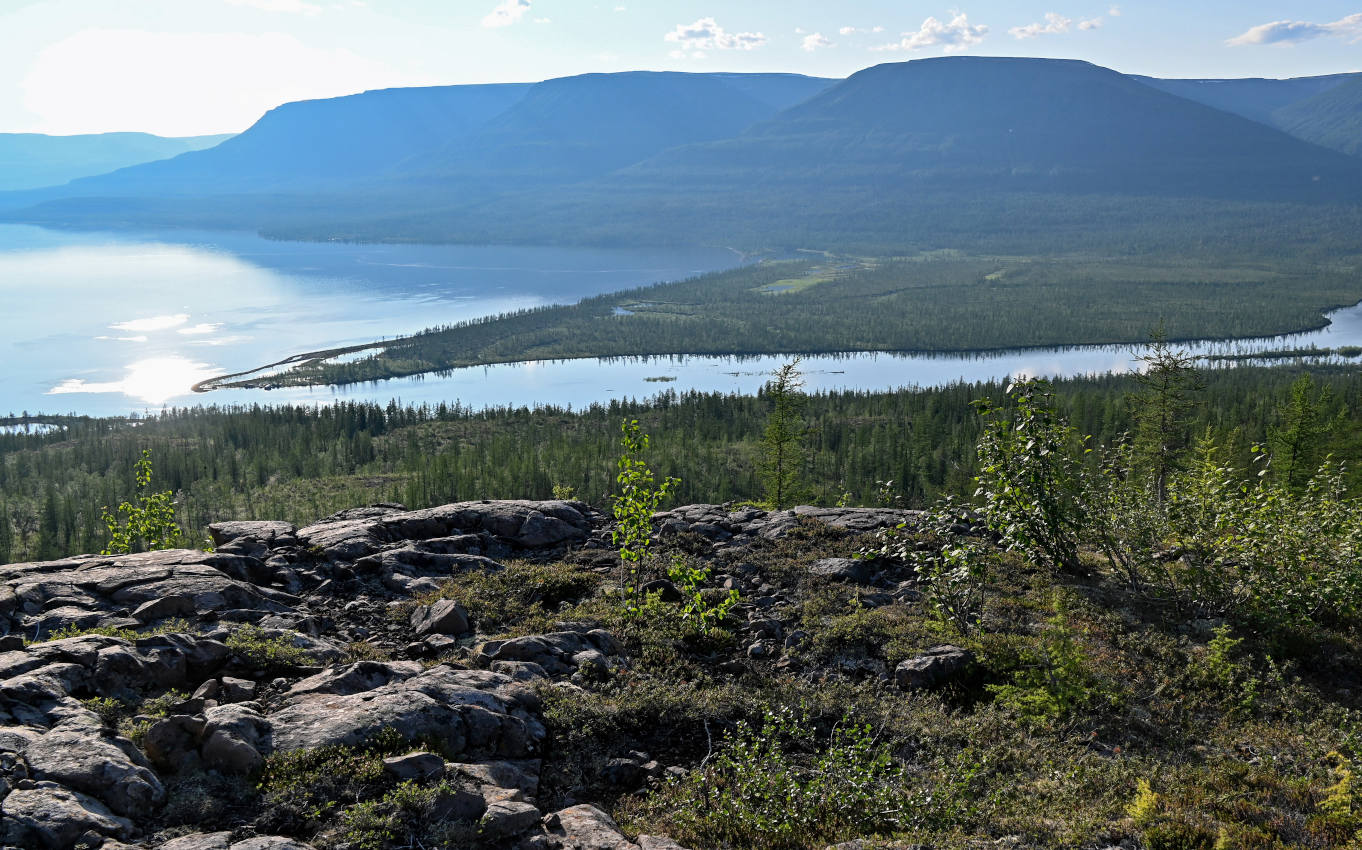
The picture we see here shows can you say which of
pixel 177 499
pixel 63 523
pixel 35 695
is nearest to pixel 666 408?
pixel 177 499

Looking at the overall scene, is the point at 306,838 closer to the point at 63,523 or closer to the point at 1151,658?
the point at 1151,658

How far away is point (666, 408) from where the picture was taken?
130 metres

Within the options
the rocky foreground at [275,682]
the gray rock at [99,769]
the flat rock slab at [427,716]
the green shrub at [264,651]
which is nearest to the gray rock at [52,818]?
the rocky foreground at [275,682]

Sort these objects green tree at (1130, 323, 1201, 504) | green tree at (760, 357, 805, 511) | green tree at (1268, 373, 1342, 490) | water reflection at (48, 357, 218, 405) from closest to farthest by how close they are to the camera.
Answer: green tree at (1130, 323, 1201, 504) < green tree at (760, 357, 805, 511) < green tree at (1268, 373, 1342, 490) < water reflection at (48, 357, 218, 405)

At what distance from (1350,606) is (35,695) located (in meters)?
23.1

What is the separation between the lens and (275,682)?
14.9 m

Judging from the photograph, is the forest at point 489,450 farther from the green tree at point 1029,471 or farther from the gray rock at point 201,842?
the gray rock at point 201,842

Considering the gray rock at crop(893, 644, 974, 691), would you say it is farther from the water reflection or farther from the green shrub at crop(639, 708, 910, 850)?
the water reflection

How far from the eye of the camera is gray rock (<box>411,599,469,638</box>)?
1862 cm

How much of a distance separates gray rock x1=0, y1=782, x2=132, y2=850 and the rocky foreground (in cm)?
3

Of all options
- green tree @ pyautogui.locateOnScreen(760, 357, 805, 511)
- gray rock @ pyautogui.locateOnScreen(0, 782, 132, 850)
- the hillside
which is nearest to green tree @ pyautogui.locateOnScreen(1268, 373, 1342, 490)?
green tree @ pyautogui.locateOnScreen(760, 357, 805, 511)

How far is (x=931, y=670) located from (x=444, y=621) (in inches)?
389

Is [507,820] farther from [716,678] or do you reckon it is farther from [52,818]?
[716,678]

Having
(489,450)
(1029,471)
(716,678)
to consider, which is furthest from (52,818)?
(489,450)
